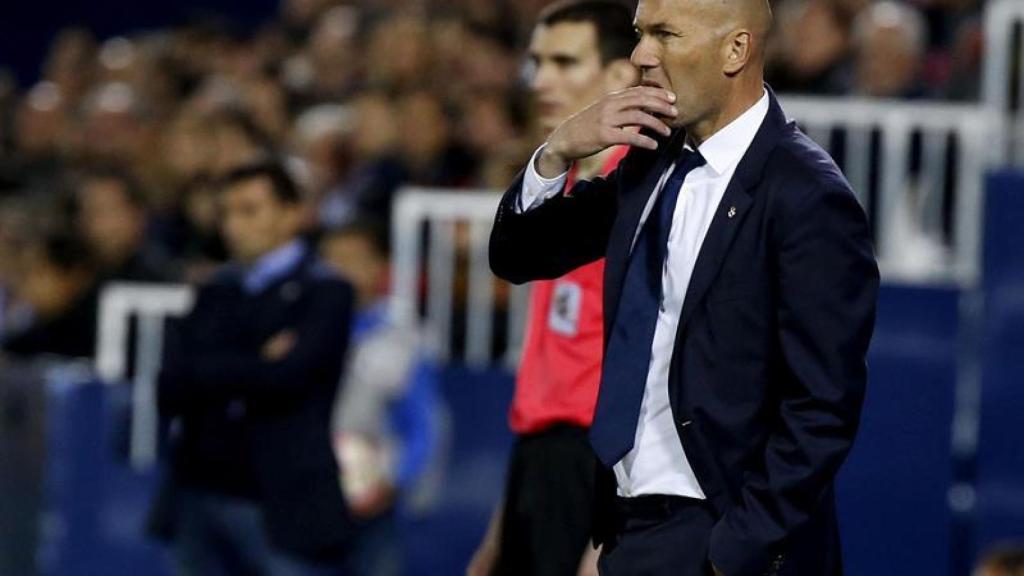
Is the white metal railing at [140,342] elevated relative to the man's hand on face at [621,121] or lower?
lower

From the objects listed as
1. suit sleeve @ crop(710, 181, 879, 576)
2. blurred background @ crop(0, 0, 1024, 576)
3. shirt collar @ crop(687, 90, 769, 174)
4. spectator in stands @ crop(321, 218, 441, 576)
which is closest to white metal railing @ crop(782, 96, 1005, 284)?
blurred background @ crop(0, 0, 1024, 576)

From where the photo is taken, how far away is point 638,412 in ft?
12.9

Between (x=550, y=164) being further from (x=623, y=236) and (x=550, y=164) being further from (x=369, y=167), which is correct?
(x=369, y=167)

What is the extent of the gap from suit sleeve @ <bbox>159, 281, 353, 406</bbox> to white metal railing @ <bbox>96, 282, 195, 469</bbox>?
203cm

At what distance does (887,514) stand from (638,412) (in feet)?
15.6

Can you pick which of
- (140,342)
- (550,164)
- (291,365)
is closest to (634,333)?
(550,164)

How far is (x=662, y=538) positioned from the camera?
3904mm

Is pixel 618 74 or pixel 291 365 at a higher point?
pixel 618 74

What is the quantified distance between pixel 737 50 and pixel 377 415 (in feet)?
16.7

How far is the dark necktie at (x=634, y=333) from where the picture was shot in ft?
12.9

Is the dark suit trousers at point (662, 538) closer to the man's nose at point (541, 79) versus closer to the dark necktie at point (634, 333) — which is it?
the dark necktie at point (634, 333)

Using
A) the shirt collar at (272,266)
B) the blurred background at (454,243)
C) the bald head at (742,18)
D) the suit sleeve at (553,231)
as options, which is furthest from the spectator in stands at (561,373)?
the blurred background at (454,243)

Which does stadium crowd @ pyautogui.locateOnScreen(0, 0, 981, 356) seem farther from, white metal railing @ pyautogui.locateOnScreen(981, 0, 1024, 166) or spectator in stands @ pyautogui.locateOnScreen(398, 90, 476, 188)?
white metal railing @ pyautogui.locateOnScreen(981, 0, 1024, 166)

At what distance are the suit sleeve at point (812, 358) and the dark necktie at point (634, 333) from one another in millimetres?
286
